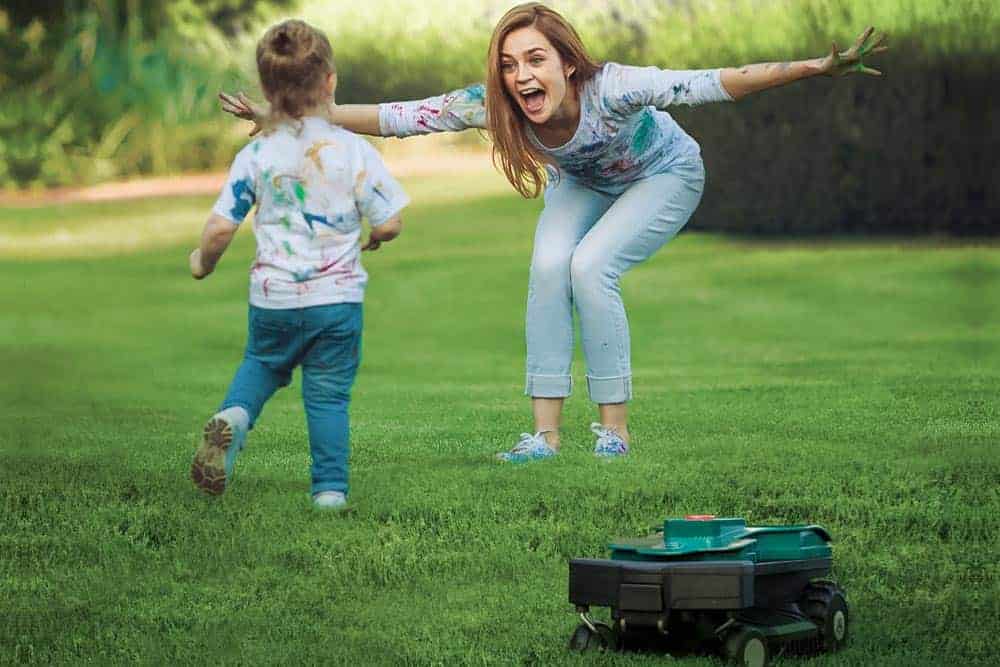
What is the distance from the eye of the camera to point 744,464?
552 centimetres

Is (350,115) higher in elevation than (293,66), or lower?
lower

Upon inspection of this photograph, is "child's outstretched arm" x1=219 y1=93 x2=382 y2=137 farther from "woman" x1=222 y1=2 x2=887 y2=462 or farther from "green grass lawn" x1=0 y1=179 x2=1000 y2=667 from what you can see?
"green grass lawn" x1=0 y1=179 x2=1000 y2=667

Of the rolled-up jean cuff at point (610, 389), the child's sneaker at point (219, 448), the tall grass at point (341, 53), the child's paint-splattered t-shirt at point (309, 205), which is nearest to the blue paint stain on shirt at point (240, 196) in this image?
the child's paint-splattered t-shirt at point (309, 205)

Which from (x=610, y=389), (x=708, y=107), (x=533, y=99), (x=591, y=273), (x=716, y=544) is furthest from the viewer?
(x=708, y=107)

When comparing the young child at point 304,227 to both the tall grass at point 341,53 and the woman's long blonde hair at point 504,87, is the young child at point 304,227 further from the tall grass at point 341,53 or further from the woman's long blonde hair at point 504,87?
the tall grass at point 341,53

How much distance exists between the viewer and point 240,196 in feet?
15.4

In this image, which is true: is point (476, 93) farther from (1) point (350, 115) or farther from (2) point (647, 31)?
(2) point (647, 31)

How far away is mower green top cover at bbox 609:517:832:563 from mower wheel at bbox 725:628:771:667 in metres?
0.17

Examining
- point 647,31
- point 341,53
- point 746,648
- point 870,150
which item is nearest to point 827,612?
point 746,648

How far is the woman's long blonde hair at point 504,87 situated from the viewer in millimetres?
5312

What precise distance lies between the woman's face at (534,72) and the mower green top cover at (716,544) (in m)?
1.97

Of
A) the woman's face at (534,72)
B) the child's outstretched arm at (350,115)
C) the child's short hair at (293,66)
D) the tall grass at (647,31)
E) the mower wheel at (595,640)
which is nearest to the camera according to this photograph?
the mower wheel at (595,640)

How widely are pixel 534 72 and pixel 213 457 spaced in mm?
1601

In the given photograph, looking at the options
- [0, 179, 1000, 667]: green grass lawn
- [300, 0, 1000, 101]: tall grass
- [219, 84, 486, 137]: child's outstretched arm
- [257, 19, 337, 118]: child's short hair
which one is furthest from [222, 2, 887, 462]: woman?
[300, 0, 1000, 101]: tall grass
